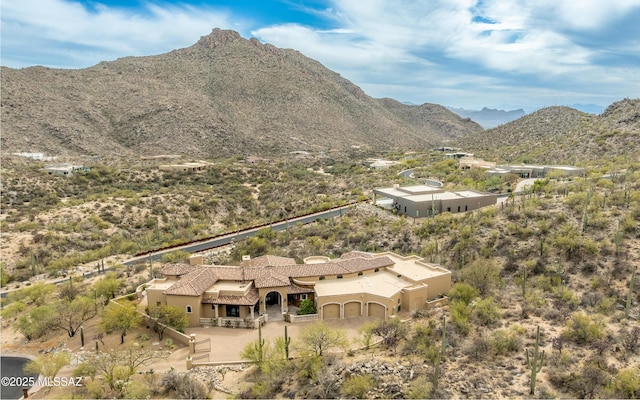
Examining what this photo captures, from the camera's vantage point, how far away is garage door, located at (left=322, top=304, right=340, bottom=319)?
86.8 ft

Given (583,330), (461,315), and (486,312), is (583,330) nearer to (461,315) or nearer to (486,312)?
(486,312)

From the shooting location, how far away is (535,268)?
96.5ft

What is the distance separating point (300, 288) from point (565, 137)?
226 ft

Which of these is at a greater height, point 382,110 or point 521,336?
point 382,110

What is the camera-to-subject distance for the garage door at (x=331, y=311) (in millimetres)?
26469

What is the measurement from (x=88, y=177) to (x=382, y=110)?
131m

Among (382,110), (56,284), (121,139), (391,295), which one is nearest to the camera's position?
(391,295)

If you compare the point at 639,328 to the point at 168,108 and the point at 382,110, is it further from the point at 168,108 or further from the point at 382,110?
the point at 382,110

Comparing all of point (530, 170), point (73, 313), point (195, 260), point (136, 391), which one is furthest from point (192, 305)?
point (530, 170)

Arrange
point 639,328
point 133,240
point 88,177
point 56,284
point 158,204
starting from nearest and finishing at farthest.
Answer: point 639,328, point 56,284, point 133,240, point 158,204, point 88,177

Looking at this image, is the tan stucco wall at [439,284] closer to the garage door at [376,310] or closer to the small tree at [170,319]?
the garage door at [376,310]

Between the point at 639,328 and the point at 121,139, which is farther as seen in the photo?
the point at 121,139

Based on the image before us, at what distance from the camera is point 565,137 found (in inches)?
3007

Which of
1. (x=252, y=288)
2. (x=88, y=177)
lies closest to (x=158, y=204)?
(x=88, y=177)
